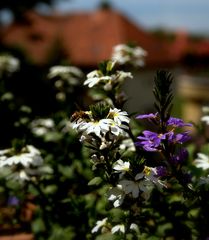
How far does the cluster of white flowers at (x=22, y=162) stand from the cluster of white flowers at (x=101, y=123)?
22.3 inches

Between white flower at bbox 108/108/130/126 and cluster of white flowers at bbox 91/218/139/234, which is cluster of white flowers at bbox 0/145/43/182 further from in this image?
Result: white flower at bbox 108/108/130/126

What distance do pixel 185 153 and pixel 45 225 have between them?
39.3 inches

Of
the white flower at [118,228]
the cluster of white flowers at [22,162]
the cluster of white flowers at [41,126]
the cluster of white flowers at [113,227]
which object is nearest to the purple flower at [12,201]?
the cluster of white flowers at [41,126]

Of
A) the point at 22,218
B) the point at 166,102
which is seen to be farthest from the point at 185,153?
the point at 22,218

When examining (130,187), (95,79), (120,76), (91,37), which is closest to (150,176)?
(130,187)

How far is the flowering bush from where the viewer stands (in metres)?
1.79

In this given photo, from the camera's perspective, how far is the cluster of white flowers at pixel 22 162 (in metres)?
2.31

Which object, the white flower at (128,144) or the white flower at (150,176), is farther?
the white flower at (128,144)

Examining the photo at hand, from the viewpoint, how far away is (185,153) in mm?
1920

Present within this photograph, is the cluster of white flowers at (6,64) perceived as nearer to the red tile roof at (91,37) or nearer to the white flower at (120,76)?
the white flower at (120,76)

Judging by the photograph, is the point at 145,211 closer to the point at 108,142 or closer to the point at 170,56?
the point at 108,142

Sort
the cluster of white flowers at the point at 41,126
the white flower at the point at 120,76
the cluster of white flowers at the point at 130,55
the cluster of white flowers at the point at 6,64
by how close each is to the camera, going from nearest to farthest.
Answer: the white flower at the point at 120,76 < the cluster of white flowers at the point at 41,126 < the cluster of white flowers at the point at 130,55 < the cluster of white flowers at the point at 6,64

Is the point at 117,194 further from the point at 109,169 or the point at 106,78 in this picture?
the point at 106,78

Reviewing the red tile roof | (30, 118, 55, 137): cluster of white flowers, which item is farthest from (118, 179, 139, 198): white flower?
the red tile roof
